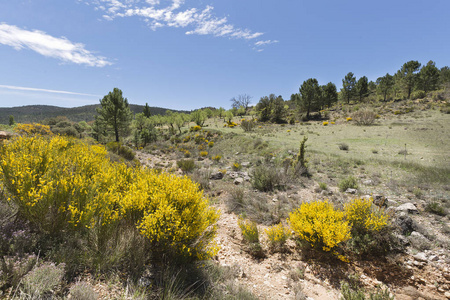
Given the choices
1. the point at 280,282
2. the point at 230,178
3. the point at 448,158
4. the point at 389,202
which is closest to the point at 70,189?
the point at 280,282

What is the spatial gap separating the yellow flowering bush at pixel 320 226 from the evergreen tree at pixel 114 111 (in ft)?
93.7

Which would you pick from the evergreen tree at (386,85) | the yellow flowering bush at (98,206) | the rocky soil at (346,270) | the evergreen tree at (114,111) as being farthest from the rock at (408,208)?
the evergreen tree at (386,85)

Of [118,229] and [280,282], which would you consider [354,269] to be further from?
[118,229]

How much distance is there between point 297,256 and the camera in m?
4.32

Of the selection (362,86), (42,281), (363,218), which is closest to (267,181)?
(363,218)

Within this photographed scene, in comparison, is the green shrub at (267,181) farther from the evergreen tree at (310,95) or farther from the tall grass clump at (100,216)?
the evergreen tree at (310,95)

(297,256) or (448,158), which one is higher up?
(448,158)

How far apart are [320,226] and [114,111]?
29339 millimetres

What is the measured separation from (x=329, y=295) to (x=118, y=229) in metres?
3.97

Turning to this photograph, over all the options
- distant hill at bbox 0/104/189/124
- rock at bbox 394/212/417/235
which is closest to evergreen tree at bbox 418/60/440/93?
rock at bbox 394/212/417/235

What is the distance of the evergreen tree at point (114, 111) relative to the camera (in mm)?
25812

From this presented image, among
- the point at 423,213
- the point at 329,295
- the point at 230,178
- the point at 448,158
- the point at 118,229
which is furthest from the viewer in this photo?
the point at 448,158

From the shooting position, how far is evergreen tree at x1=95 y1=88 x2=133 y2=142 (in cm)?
2581

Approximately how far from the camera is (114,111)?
2612cm
